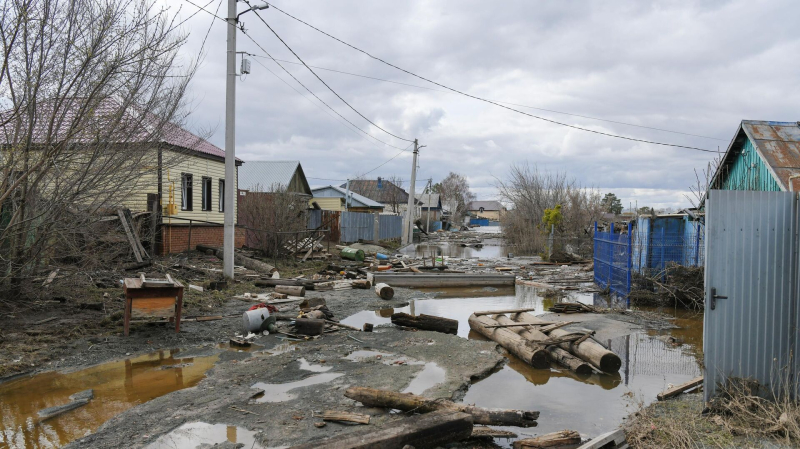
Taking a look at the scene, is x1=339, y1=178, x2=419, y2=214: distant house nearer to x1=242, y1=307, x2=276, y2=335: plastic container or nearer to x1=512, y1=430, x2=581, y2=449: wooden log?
x1=242, y1=307, x2=276, y2=335: plastic container

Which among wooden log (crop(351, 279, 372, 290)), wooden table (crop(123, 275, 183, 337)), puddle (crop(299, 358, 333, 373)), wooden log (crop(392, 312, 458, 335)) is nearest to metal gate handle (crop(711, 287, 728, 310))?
puddle (crop(299, 358, 333, 373))

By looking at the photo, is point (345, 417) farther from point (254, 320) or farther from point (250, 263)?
point (250, 263)

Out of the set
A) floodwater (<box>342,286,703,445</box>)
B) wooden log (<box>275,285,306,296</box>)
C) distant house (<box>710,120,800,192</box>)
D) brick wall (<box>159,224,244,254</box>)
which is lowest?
floodwater (<box>342,286,703,445</box>)

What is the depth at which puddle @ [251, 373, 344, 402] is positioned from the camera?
18.9 ft

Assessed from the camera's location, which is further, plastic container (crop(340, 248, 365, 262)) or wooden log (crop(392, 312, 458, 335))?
plastic container (crop(340, 248, 365, 262))

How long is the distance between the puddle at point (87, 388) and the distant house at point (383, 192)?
217ft

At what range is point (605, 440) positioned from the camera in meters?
4.43

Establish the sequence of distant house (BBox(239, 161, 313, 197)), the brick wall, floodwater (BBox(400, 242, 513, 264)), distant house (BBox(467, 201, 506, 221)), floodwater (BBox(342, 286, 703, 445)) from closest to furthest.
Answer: floodwater (BBox(342, 286, 703, 445)) → the brick wall → floodwater (BBox(400, 242, 513, 264)) → distant house (BBox(239, 161, 313, 197)) → distant house (BBox(467, 201, 506, 221))

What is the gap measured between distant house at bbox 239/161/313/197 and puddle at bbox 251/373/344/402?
97.5ft

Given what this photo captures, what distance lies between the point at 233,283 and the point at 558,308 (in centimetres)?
812

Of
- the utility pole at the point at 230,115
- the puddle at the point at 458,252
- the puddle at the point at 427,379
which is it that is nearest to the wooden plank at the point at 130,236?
the utility pole at the point at 230,115

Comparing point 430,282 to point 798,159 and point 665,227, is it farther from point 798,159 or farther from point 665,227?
point 798,159

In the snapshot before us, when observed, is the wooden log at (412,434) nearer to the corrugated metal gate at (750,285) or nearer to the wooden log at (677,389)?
the corrugated metal gate at (750,285)

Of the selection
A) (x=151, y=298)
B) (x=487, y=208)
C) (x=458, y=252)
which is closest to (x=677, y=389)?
(x=151, y=298)
